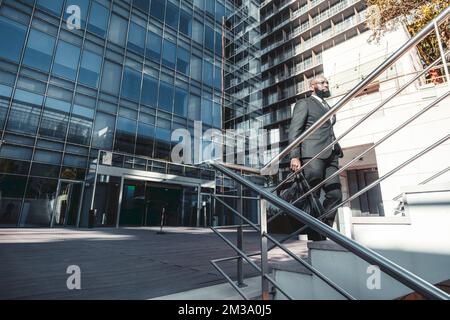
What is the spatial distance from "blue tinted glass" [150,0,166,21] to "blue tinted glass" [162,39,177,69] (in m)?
1.66

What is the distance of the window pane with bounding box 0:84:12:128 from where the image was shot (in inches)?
405

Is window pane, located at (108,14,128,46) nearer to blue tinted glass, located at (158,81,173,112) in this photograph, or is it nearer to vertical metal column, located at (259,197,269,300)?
blue tinted glass, located at (158,81,173,112)

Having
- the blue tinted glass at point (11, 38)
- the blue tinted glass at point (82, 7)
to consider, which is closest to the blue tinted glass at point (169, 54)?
the blue tinted glass at point (82, 7)

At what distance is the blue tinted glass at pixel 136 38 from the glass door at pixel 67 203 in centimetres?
853

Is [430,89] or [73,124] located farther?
[73,124]

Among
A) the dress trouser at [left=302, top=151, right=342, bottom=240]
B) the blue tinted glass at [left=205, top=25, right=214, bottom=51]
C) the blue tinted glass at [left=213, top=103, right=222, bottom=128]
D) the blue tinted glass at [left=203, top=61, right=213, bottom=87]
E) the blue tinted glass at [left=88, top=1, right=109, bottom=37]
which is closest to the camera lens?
the dress trouser at [left=302, top=151, right=342, bottom=240]

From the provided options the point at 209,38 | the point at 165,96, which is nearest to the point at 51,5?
the point at 165,96

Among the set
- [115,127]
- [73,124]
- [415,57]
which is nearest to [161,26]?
[115,127]

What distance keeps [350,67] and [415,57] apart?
248 centimetres

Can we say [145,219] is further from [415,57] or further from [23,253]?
[415,57]

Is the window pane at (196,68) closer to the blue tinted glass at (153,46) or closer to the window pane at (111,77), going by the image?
the blue tinted glass at (153,46)

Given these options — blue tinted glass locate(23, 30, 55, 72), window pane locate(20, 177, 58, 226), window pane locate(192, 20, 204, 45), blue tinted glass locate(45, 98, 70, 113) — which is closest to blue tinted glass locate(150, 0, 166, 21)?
window pane locate(192, 20, 204, 45)

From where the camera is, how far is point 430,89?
754 cm

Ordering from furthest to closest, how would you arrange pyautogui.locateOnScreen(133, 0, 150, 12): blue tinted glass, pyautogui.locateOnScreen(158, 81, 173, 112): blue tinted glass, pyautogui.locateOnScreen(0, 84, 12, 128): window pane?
pyautogui.locateOnScreen(158, 81, 173, 112): blue tinted glass → pyautogui.locateOnScreen(133, 0, 150, 12): blue tinted glass → pyautogui.locateOnScreen(0, 84, 12, 128): window pane
